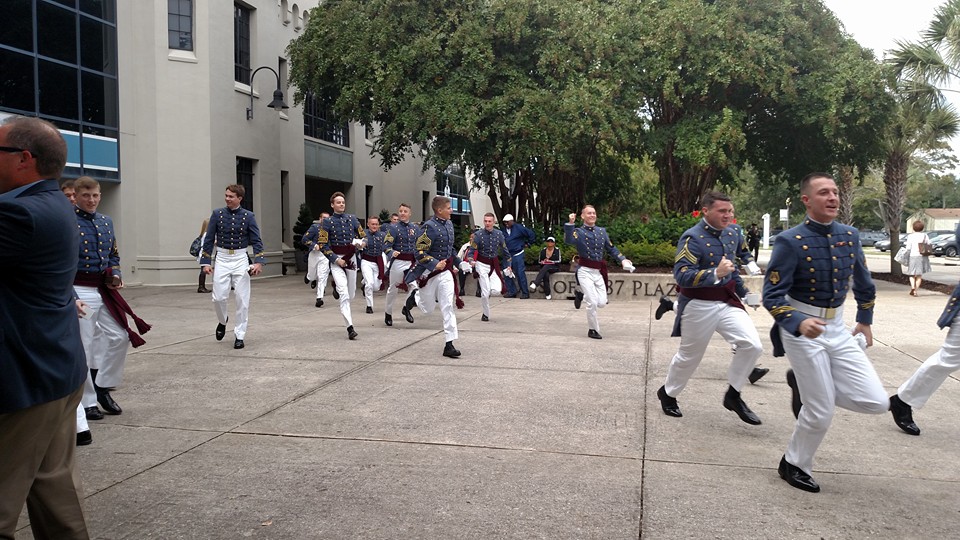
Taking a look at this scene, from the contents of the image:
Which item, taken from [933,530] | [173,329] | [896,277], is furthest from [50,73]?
[896,277]

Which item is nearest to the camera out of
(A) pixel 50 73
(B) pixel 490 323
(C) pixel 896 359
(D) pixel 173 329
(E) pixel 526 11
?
(C) pixel 896 359

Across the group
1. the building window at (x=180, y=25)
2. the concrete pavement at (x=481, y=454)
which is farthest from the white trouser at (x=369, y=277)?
the building window at (x=180, y=25)

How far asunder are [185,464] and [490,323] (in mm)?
7997

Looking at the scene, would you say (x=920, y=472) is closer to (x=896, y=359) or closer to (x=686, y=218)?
(x=896, y=359)

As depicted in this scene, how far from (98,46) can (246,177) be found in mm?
5110

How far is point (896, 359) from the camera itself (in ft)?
30.4

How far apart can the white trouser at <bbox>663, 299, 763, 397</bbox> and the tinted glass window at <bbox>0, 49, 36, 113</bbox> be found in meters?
15.1

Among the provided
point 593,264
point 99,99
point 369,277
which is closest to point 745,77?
point 593,264

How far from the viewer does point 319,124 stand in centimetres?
2723

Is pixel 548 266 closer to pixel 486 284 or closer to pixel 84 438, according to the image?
pixel 486 284

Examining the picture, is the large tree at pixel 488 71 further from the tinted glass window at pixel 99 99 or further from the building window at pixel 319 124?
the building window at pixel 319 124

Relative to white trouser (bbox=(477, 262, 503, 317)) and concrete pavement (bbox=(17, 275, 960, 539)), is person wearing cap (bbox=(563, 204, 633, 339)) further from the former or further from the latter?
white trouser (bbox=(477, 262, 503, 317))

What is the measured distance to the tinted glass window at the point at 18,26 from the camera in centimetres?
1585

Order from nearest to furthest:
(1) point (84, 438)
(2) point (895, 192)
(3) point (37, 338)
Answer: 1. (3) point (37, 338)
2. (1) point (84, 438)
3. (2) point (895, 192)
